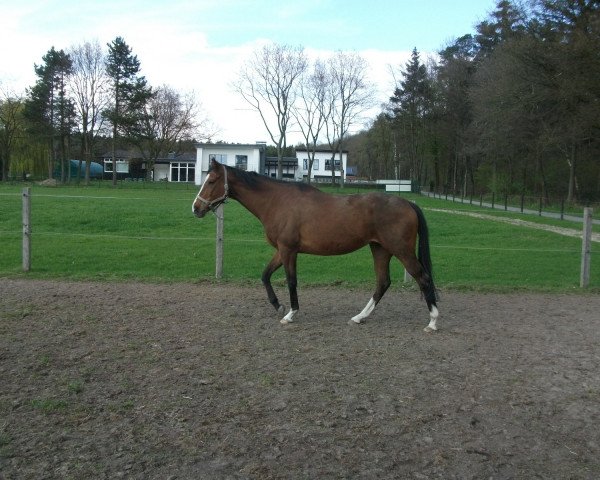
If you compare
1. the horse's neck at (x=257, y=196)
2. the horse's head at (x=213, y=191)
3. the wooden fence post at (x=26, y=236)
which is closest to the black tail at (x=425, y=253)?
the horse's neck at (x=257, y=196)

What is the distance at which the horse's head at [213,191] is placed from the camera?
279 inches

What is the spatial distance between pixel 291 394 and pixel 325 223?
2932 millimetres

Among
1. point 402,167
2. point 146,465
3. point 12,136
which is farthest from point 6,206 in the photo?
point 402,167

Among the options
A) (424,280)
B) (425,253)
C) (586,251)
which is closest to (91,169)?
(586,251)

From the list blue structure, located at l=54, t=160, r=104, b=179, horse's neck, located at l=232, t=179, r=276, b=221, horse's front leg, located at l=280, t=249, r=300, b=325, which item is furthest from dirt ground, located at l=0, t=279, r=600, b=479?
blue structure, located at l=54, t=160, r=104, b=179

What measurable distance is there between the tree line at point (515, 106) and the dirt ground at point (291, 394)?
81.1 feet

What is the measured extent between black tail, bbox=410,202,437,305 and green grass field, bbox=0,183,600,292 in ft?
9.34

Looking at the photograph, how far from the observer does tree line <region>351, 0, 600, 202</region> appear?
27734mm

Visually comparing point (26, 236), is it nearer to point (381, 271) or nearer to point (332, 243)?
point (332, 243)

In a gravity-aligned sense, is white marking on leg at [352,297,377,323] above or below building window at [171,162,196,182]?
below

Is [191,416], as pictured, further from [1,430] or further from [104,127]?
[104,127]

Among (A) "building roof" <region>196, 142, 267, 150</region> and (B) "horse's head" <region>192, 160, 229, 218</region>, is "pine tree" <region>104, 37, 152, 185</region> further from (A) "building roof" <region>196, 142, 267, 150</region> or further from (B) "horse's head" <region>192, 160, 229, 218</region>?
(B) "horse's head" <region>192, 160, 229, 218</region>

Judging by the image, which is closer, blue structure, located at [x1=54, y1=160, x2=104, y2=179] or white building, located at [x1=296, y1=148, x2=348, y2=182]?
blue structure, located at [x1=54, y1=160, x2=104, y2=179]

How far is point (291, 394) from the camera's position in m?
4.25
